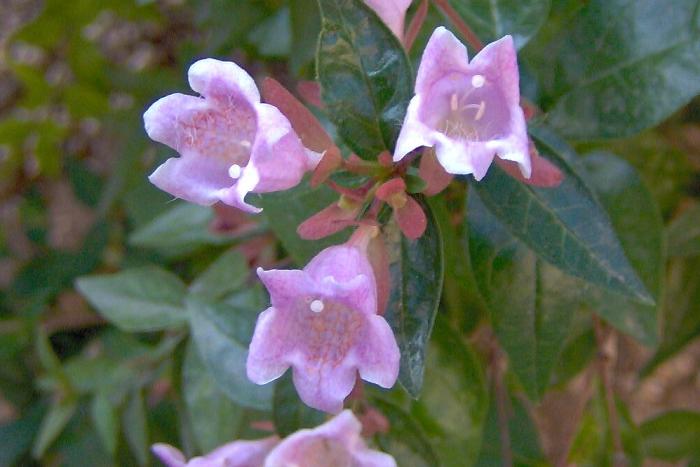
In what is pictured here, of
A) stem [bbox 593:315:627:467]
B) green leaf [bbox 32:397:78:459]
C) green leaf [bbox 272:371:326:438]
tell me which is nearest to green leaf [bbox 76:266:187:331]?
green leaf [bbox 32:397:78:459]

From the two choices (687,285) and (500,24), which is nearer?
(500,24)

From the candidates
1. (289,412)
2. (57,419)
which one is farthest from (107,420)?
(289,412)

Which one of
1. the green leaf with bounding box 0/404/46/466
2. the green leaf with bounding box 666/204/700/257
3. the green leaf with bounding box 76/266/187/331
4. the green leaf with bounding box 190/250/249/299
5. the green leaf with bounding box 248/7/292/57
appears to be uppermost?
the green leaf with bounding box 248/7/292/57

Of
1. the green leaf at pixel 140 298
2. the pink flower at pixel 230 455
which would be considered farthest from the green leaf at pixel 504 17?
the green leaf at pixel 140 298

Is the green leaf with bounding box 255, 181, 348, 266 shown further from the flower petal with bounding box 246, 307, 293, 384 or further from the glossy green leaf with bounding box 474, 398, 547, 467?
the glossy green leaf with bounding box 474, 398, 547, 467

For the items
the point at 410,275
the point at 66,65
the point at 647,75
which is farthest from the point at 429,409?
the point at 66,65

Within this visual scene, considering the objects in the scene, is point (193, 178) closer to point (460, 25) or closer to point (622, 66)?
point (460, 25)

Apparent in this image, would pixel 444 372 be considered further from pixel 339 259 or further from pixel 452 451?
pixel 339 259

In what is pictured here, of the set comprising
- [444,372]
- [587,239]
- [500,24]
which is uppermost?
[500,24]
